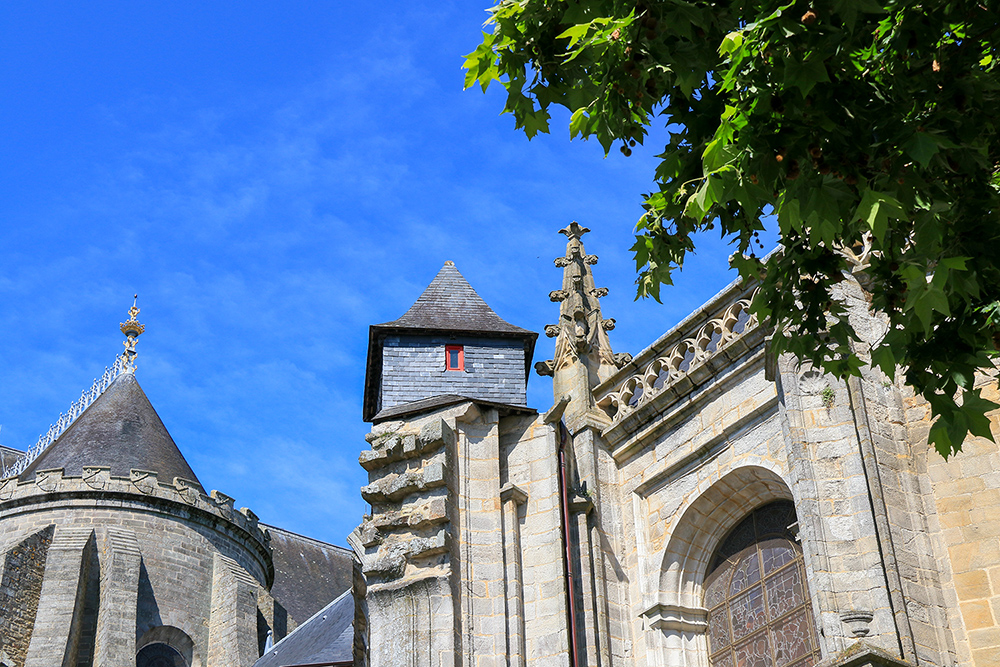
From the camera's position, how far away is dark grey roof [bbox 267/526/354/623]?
111 ft

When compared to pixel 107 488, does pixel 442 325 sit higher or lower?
lower

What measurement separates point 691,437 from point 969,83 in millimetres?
6387

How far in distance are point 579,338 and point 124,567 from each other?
1924 centimetres

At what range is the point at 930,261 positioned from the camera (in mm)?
5191

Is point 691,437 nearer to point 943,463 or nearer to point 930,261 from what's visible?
point 943,463

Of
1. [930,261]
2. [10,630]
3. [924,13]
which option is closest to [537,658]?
[930,261]

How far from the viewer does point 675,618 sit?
35.0 ft

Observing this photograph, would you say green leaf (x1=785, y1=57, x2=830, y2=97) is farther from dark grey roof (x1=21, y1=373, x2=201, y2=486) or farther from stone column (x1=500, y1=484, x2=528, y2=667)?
dark grey roof (x1=21, y1=373, x2=201, y2=486)

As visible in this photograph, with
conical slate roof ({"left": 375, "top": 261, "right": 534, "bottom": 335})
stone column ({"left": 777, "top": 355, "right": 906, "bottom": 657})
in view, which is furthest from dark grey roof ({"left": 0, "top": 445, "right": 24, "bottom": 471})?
stone column ({"left": 777, "top": 355, "right": 906, "bottom": 657})

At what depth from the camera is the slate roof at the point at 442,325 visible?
43.7 feet

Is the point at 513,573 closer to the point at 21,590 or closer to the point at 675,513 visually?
the point at 675,513

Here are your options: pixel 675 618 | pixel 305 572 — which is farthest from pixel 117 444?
pixel 675 618

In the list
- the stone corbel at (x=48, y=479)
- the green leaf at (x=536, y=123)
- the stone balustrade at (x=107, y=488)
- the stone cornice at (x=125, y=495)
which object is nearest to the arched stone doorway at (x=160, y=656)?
the stone cornice at (x=125, y=495)

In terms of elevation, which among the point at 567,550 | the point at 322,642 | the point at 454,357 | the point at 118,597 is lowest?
the point at 567,550
